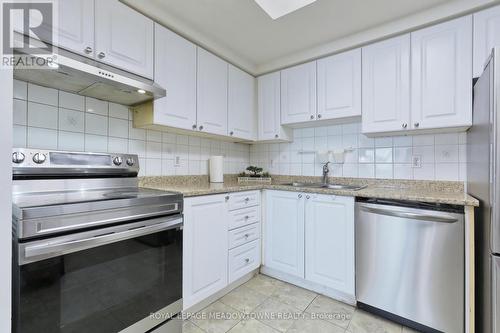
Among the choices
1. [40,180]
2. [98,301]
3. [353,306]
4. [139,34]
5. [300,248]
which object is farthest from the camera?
[300,248]

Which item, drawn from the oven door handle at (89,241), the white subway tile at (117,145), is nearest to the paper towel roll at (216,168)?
the white subway tile at (117,145)

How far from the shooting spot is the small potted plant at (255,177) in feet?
8.57

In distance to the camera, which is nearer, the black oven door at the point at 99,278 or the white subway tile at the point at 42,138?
the black oven door at the point at 99,278

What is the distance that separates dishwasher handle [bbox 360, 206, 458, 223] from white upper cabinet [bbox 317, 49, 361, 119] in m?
0.85

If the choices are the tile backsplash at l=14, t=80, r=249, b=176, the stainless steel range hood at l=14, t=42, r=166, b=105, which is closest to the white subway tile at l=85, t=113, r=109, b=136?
the tile backsplash at l=14, t=80, r=249, b=176

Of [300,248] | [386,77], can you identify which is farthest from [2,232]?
[386,77]

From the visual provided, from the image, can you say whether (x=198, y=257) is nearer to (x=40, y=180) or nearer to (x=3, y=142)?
(x=40, y=180)

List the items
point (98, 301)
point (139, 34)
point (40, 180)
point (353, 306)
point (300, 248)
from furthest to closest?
point (300, 248)
point (353, 306)
point (139, 34)
point (40, 180)
point (98, 301)

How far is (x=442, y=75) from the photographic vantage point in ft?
5.63

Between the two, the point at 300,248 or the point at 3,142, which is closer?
the point at 3,142

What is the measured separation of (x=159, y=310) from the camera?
1388 mm

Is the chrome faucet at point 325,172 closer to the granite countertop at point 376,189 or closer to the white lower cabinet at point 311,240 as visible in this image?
the granite countertop at point 376,189

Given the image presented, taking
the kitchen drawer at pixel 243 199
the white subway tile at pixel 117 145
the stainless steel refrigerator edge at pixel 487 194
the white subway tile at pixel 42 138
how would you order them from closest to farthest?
the stainless steel refrigerator edge at pixel 487 194 < the white subway tile at pixel 42 138 < the white subway tile at pixel 117 145 < the kitchen drawer at pixel 243 199

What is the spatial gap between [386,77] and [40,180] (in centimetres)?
252
